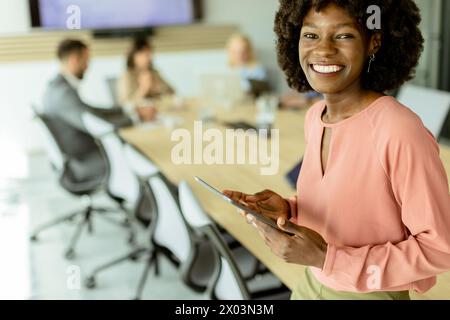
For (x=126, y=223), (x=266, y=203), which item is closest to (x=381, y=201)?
(x=266, y=203)

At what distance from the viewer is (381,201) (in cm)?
89

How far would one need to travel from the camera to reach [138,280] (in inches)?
109

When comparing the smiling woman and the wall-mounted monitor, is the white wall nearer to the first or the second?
the smiling woman

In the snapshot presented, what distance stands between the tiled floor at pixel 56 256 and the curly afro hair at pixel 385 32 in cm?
133

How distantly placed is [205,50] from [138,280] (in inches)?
129

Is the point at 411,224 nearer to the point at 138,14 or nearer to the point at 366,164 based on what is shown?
the point at 366,164

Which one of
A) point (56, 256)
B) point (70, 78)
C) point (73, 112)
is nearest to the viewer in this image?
point (56, 256)

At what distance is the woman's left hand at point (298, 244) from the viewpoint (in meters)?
0.90

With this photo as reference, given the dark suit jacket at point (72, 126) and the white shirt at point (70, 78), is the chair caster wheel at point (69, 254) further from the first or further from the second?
the white shirt at point (70, 78)

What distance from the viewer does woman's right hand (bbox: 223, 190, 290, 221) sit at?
1050 mm

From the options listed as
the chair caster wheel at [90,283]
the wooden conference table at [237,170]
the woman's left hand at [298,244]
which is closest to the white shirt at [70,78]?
the wooden conference table at [237,170]

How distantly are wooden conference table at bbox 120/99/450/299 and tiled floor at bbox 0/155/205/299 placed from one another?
0.43m

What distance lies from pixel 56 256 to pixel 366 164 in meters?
2.51

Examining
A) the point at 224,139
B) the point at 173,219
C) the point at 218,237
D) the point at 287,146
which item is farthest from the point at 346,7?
the point at 224,139
